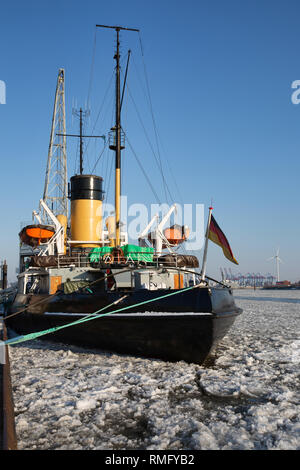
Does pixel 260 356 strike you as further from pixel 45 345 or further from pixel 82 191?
pixel 82 191

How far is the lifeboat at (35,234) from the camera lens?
1505cm

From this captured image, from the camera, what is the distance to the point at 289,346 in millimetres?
11797

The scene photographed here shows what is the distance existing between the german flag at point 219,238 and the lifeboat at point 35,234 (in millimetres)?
8606

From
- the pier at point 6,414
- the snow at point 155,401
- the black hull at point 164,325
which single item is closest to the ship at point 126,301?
the black hull at point 164,325

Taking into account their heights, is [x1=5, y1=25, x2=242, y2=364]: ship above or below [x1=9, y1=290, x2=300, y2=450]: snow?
above

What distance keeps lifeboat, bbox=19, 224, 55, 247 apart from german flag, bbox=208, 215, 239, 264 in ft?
28.2

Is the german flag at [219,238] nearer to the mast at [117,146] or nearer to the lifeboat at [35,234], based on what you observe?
the mast at [117,146]

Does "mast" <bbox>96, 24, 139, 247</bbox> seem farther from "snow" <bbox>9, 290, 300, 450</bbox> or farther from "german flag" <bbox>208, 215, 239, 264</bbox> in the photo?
"snow" <bbox>9, 290, 300, 450</bbox>

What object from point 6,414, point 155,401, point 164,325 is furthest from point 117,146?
point 6,414

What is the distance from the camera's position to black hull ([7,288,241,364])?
8.80 meters

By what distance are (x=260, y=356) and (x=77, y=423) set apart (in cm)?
643

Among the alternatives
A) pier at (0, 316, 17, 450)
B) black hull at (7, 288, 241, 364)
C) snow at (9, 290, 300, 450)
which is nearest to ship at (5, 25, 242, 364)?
black hull at (7, 288, 241, 364)

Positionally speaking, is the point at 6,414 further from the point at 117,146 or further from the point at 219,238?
the point at 117,146
